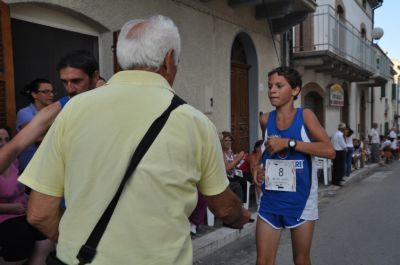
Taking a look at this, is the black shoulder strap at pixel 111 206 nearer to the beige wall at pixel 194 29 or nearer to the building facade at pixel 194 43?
the building facade at pixel 194 43

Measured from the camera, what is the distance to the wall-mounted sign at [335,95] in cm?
1532

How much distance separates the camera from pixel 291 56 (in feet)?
39.8

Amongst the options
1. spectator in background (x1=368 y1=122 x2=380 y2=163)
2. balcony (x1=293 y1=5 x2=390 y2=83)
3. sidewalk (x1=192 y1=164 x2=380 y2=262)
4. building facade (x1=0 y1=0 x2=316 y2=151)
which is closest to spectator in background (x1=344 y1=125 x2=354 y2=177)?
balcony (x1=293 y1=5 x2=390 y2=83)

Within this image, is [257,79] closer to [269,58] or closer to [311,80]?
[269,58]

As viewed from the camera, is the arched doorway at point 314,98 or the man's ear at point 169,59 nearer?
the man's ear at point 169,59

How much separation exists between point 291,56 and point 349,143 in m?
3.16

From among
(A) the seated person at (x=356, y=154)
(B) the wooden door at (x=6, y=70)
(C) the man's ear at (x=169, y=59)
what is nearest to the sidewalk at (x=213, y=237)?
(B) the wooden door at (x=6, y=70)

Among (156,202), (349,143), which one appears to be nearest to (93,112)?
(156,202)

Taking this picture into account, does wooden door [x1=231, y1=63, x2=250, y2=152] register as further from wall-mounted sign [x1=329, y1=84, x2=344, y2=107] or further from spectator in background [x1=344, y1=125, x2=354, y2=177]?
wall-mounted sign [x1=329, y1=84, x2=344, y2=107]

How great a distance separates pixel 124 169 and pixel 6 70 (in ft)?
10.4

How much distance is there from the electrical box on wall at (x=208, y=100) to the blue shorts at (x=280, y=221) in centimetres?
457

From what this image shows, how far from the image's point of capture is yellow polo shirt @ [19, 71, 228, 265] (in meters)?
1.46

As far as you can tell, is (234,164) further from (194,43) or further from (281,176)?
(281,176)

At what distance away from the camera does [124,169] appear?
1455mm
